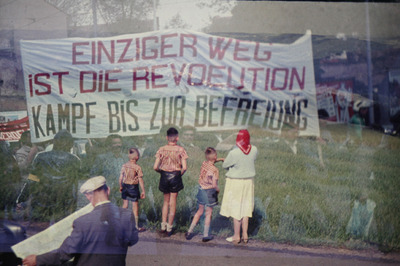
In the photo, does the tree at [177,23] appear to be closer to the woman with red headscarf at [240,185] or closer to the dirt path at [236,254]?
the woman with red headscarf at [240,185]

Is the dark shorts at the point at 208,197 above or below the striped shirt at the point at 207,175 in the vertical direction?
below

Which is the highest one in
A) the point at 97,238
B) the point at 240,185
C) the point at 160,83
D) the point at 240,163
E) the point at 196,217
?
the point at 160,83

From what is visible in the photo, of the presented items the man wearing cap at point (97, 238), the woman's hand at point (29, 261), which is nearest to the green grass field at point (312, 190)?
the man wearing cap at point (97, 238)

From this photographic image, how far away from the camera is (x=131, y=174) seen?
14.1ft

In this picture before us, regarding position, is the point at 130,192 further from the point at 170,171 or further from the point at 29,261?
the point at 29,261

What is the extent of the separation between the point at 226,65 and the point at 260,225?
181 cm

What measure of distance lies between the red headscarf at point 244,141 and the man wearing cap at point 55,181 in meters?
1.83

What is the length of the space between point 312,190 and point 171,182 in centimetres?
176

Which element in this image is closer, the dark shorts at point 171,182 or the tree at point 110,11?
the tree at point 110,11

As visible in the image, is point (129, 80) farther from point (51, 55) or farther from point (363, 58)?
point (363, 58)

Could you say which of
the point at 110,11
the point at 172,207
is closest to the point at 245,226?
the point at 172,207

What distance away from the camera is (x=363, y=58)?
480 cm

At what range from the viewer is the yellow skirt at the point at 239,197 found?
421cm

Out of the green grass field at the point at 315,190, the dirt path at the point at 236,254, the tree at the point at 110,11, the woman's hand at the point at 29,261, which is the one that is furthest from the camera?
the green grass field at the point at 315,190
